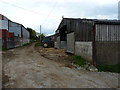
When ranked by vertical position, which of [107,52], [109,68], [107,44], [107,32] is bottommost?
[109,68]

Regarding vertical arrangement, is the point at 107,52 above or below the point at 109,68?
above

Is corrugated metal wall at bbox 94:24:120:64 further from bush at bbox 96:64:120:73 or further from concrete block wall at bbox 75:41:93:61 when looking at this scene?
concrete block wall at bbox 75:41:93:61

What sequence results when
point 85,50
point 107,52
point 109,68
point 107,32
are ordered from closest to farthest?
point 109,68 < point 107,52 < point 107,32 < point 85,50

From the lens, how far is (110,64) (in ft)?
36.4

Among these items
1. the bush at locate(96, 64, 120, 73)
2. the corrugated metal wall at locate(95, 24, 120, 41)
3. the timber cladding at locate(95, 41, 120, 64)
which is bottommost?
the bush at locate(96, 64, 120, 73)

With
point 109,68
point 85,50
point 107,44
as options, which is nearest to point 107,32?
point 107,44

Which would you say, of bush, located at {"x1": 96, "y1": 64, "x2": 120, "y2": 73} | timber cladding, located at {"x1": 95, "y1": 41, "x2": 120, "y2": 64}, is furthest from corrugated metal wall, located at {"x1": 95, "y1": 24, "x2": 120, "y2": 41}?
bush, located at {"x1": 96, "y1": 64, "x2": 120, "y2": 73}

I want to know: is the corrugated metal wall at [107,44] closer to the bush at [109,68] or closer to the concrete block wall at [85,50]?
the bush at [109,68]

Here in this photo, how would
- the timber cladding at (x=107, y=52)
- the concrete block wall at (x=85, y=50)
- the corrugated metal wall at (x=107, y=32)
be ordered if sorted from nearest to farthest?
the timber cladding at (x=107, y=52), the corrugated metal wall at (x=107, y=32), the concrete block wall at (x=85, y=50)

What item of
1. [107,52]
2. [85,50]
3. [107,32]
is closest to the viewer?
[107,52]

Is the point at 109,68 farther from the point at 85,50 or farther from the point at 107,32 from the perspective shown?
the point at 85,50

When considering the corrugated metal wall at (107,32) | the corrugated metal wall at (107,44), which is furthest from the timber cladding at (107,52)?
the corrugated metal wall at (107,32)

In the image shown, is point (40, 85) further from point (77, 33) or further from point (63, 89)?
point (77, 33)

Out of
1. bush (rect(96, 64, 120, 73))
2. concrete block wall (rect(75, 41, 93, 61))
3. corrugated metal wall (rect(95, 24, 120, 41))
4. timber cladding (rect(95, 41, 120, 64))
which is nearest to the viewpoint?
bush (rect(96, 64, 120, 73))
